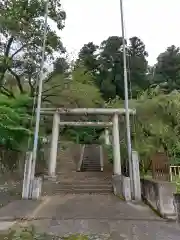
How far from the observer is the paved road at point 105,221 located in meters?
4.49

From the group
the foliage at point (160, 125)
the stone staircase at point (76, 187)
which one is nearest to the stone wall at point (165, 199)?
the stone staircase at point (76, 187)

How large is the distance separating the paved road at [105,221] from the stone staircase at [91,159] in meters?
8.48

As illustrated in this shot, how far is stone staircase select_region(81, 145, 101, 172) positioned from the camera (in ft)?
52.2

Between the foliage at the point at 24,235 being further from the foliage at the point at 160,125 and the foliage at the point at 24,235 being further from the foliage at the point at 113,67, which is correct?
the foliage at the point at 113,67

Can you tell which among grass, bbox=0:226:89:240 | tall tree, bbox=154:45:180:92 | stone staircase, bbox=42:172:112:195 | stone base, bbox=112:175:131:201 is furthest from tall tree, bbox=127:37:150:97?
grass, bbox=0:226:89:240

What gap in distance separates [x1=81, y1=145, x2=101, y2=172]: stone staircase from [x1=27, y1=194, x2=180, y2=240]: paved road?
8.48 m

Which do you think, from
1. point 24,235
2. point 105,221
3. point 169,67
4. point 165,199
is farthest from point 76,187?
point 169,67

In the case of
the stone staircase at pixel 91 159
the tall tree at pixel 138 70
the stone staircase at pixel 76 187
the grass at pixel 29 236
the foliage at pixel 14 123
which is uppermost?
the tall tree at pixel 138 70

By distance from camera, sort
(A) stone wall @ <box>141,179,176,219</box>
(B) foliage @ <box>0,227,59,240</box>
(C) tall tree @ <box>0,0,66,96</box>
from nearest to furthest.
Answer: (B) foliage @ <box>0,227,59,240</box>, (A) stone wall @ <box>141,179,176,219</box>, (C) tall tree @ <box>0,0,66,96</box>

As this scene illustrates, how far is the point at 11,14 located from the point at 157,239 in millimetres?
12121

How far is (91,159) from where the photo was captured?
56.6 ft

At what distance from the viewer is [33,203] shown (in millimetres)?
7434

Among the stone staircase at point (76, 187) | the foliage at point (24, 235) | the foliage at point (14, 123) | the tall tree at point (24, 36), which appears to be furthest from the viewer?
the tall tree at point (24, 36)

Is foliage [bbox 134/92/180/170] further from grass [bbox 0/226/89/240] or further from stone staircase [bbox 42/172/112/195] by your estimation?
grass [bbox 0/226/89/240]
